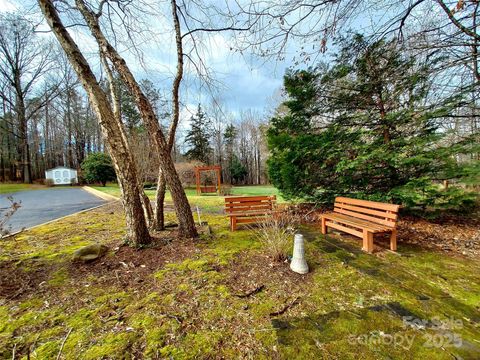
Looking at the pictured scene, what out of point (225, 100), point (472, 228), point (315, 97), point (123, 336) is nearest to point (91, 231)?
point (123, 336)

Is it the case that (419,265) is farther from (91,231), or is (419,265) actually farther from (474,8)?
(91,231)

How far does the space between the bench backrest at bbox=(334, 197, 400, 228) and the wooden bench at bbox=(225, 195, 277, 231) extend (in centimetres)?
154

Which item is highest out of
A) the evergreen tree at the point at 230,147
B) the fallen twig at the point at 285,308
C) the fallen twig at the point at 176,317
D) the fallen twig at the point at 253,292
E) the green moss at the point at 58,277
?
the evergreen tree at the point at 230,147

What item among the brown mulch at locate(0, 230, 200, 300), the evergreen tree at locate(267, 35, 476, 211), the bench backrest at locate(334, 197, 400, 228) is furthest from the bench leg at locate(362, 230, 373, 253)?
the brown mulch at locate(0, 230, 200, 300)

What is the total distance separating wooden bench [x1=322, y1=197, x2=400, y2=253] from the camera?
3.19 meters

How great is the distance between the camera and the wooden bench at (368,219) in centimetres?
319

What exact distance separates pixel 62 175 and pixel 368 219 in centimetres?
3319

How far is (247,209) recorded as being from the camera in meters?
4.76

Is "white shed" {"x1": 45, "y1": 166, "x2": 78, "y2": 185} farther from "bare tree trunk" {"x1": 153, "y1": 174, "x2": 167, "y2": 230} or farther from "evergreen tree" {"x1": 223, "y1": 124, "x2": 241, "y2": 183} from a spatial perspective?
"bare tree trunk" {"x1": 153, "y1": 174, "x2": 167, "y2": 230}

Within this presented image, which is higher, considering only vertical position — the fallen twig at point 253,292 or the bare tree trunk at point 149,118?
the bare tree trunk at point 149,118

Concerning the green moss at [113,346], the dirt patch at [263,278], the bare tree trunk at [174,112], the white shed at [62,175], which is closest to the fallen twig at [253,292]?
the dirt patch at [263,278]

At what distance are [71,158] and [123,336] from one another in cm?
3674

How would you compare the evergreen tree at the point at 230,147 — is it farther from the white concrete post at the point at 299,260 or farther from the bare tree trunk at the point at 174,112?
the white concrete post at the point at 299,260

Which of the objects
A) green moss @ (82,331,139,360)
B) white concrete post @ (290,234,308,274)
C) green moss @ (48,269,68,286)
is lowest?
green moss @ (82,331,139,360)
